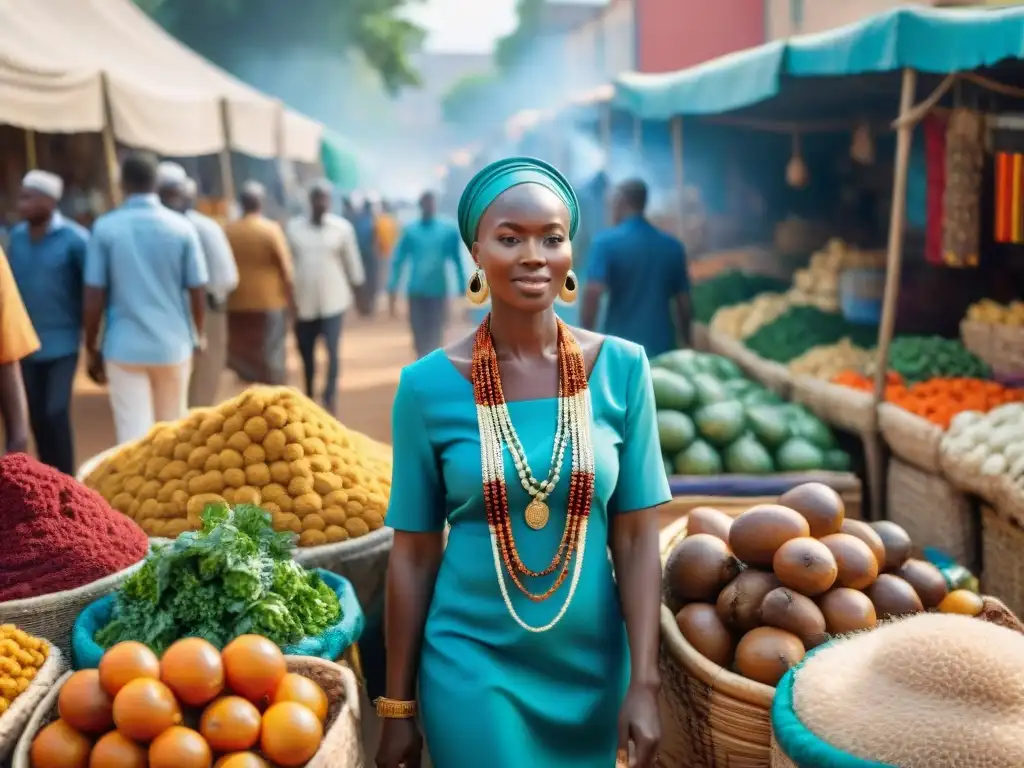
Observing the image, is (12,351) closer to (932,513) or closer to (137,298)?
(137,298)

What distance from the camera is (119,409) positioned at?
652cm

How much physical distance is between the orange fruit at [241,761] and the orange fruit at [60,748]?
0.30m

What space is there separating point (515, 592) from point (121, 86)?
791 cm

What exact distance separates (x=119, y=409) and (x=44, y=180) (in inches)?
57.1

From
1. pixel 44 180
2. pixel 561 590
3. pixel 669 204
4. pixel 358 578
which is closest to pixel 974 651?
pixel 561 590

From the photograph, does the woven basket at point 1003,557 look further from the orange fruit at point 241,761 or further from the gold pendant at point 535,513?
the orange fruit at point 241,761

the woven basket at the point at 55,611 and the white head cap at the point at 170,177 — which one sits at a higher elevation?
the white head cap at the point at 170,177

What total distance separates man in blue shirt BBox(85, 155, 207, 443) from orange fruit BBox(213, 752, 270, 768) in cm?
432

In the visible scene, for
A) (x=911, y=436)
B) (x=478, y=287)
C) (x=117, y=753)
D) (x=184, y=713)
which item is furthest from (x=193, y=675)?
(x=911, y=436)

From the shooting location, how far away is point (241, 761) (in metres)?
2.36

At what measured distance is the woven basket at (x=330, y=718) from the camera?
2.43 meters

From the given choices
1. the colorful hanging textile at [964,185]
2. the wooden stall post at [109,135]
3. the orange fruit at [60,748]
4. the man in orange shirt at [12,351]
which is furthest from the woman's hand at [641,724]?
the wooden stall post at [109,135]

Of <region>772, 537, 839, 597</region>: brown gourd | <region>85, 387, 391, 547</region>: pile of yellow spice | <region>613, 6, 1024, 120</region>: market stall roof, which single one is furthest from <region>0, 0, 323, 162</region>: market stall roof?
<region>772, 537, 839, 597</region>: brown gourd

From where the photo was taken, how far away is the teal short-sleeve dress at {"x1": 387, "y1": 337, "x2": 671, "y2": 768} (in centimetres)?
246
